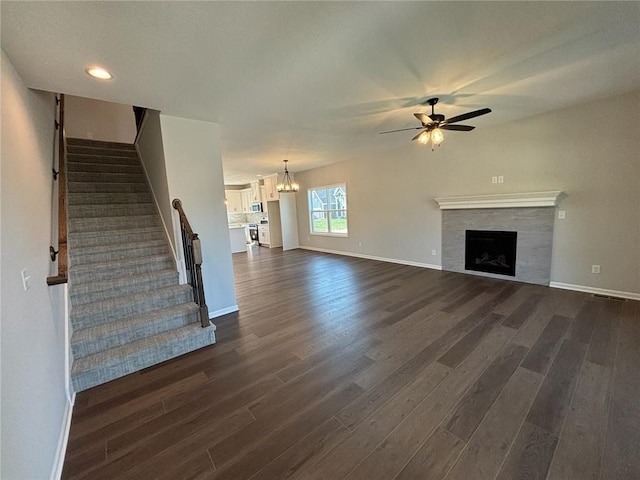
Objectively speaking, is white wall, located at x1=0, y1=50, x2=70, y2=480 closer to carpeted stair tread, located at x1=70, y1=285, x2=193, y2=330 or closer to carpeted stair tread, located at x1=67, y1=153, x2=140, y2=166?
Answer: carpeted stair tread, located at x1=70, y1=285, x2=193, y2=330

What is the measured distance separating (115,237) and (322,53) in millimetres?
3408

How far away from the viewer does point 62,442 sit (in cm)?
169

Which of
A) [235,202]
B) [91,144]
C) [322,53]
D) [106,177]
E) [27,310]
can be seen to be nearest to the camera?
[27,310]

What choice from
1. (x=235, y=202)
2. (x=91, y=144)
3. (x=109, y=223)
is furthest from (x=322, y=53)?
(x=235, y=202)

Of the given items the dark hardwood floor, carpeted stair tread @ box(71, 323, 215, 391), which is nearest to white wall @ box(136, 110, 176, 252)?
carpeted stair tread @ box(71, 323, 215, 391)

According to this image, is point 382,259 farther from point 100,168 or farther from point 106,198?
point 100,168

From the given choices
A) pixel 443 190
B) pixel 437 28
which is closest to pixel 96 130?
pixel 437 28

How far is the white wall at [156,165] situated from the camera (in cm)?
330

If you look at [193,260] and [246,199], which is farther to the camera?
[246,199]

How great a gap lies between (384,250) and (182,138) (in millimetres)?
4785

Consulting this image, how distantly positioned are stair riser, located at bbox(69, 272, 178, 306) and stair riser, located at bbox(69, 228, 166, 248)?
2.23 ft

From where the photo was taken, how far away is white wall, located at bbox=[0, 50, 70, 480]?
1.20 m

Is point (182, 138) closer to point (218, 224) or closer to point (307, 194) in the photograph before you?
point (218, 224)

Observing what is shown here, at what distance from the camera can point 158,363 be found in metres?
2.60
